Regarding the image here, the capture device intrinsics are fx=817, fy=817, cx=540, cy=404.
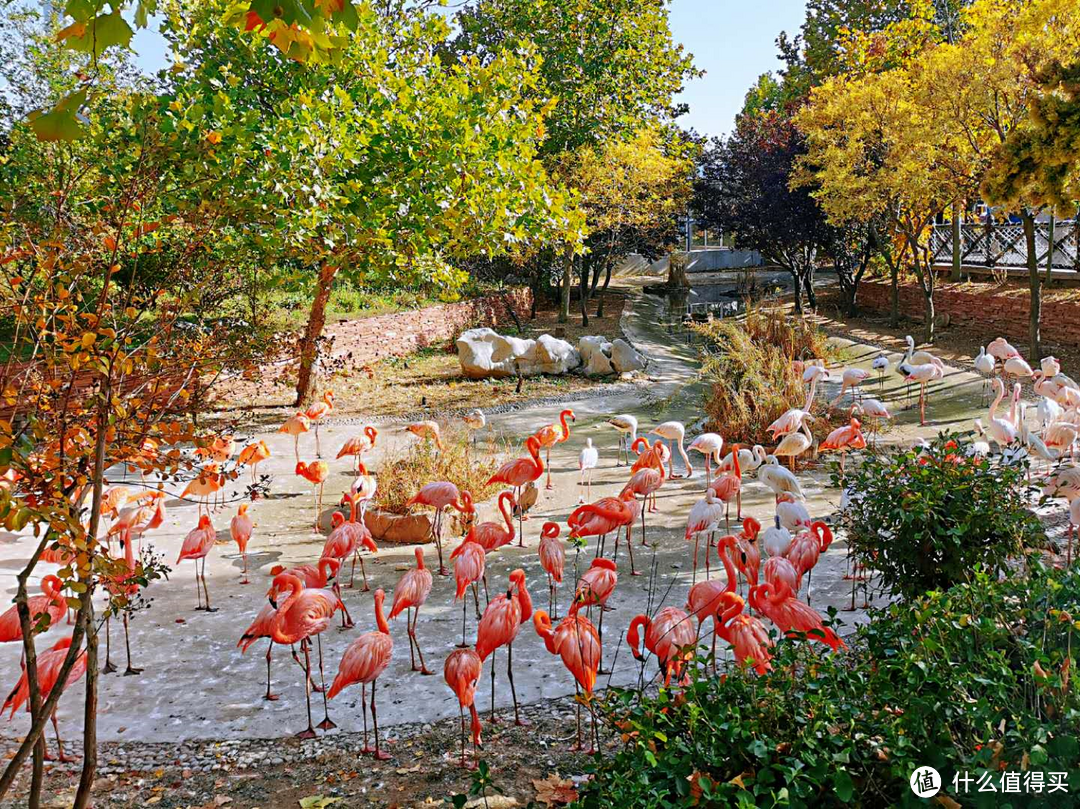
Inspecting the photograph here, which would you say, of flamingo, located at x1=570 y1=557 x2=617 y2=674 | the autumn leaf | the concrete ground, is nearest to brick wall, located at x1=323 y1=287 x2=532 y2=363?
the concrete ground

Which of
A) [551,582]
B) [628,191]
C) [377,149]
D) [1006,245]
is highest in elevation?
[628,191]

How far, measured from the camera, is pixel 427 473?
7.23 metres

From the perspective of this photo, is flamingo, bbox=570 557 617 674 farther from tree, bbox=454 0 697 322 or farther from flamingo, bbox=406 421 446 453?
tree, bbox=454 0 697 322

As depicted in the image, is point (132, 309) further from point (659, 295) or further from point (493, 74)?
point (659, 295)

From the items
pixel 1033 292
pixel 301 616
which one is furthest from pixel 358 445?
pixel 1033 292

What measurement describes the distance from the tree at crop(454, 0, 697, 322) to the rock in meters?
4.04

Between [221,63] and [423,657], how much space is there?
8.07m

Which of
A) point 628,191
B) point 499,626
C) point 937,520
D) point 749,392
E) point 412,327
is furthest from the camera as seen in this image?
point 628,191

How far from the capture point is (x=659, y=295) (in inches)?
1072

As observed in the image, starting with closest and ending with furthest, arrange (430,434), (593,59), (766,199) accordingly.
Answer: (430,434) → (593,59) → (766,199)

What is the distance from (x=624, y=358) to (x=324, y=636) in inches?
405

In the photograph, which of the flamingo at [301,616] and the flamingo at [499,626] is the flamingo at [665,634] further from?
the flamingo at [301,616]

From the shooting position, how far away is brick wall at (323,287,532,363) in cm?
1502

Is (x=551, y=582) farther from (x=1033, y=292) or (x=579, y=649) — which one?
(x=1033, y=292)
